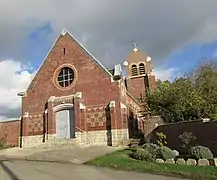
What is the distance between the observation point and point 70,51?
29.3 m

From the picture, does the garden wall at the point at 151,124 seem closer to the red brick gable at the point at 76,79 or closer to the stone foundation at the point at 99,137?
the stone foundation at the point at 99,137

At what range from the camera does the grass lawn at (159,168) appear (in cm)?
1159

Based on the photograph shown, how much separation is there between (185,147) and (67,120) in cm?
1250

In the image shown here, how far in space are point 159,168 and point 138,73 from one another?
129 feet

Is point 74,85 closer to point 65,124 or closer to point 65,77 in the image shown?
point 65,77

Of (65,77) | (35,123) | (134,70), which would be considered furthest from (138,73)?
(35,123)

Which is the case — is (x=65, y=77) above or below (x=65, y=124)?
above

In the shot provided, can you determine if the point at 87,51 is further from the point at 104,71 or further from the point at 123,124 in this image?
the point at 123,124

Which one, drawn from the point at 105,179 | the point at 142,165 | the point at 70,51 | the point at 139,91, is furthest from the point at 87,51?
the point at 139,91

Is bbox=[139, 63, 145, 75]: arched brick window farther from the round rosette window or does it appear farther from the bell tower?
the round rosette window

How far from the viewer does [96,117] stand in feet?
86.6

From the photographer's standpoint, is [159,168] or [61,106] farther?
[61,106]

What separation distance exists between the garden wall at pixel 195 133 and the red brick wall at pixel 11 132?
53.1 ft

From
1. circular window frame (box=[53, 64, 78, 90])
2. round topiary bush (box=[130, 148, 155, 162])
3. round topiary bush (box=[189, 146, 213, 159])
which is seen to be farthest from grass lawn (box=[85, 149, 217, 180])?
circular window frame (box=[53, 64, 78, 90])
